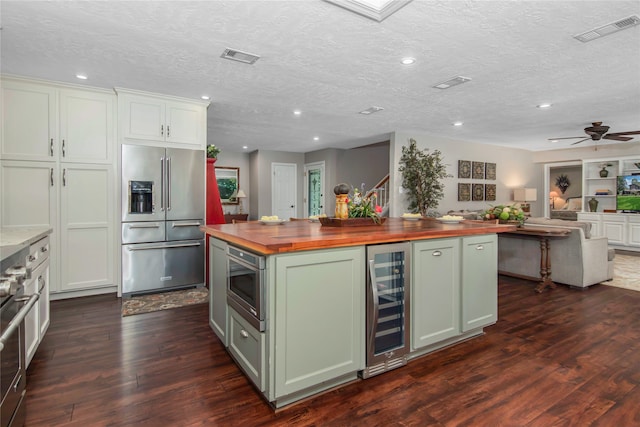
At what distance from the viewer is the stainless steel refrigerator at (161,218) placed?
400 centimetres

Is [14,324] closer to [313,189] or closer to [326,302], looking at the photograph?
[326,302]

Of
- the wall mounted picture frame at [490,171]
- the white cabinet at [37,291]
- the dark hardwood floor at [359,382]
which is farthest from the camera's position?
the wall mounted picture frame at [490,171]

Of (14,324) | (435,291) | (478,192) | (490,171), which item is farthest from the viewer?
(490,171)

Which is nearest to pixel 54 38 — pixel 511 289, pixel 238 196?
pixel 511 289

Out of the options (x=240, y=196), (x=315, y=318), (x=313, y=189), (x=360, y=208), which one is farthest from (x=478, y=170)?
(x=315, y=318)

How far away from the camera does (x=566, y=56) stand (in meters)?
3.07

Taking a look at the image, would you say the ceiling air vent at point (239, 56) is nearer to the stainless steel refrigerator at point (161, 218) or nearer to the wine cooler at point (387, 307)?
the stainless steel refrigerator at point (161, 218)

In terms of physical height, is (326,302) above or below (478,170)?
below

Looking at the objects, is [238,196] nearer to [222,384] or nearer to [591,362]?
[222,384]

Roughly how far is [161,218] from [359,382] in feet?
10.2

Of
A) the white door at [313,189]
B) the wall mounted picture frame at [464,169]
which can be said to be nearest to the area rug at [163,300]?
the white door at [313,189]

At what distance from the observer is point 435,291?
2.53m

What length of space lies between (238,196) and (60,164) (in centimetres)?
538

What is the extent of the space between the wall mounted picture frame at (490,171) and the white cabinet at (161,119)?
264 inches
